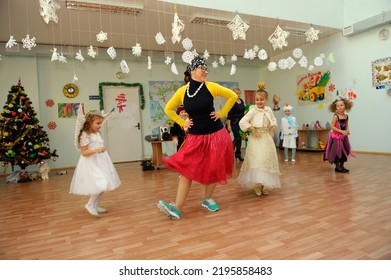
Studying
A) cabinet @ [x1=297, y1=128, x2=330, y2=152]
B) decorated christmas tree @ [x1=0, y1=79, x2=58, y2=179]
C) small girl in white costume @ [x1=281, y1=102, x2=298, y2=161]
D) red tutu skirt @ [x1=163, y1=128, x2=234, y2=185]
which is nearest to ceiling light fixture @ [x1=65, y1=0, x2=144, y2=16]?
decorated christmas tree @ [x1=0, y1=79, x2=58, y2=179]

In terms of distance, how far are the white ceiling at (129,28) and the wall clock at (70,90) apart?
36.8 inches

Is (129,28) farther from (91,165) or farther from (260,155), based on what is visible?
(260,155)

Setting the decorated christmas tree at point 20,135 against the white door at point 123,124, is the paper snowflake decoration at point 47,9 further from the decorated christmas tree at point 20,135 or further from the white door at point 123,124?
the white door at point 123,124

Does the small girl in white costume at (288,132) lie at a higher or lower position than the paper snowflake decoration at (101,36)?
lower

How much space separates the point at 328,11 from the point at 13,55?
25.0 feet

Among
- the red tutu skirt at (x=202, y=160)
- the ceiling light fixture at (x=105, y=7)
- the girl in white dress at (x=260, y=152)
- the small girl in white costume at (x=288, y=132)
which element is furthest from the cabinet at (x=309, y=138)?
the red tutu skirt at (x=202, y=160)

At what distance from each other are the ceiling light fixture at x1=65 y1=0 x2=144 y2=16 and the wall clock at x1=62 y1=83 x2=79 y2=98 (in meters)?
2.99

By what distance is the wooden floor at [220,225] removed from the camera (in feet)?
6.03

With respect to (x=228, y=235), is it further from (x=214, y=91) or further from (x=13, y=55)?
(x=13, y=55)

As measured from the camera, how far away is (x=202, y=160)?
8.37 ft

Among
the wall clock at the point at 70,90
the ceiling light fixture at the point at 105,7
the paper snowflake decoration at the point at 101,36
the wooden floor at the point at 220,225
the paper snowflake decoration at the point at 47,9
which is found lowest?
the wooden floor at the point at 220,225

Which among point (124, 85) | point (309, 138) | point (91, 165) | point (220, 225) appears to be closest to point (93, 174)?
point (91, 165)

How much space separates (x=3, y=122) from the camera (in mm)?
5555

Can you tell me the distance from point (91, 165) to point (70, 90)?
5.37m
